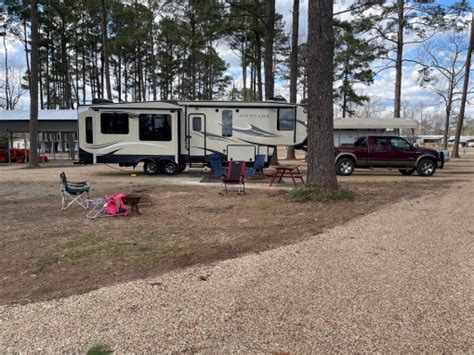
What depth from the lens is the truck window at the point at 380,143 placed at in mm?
14688

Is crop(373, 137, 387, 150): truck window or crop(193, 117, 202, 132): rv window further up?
crop(193, 117, 202, 132): rv window

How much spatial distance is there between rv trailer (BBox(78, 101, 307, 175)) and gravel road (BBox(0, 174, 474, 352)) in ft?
31.4

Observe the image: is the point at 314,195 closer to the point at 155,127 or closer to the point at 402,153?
the point at 155,127

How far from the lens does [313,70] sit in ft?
27.7

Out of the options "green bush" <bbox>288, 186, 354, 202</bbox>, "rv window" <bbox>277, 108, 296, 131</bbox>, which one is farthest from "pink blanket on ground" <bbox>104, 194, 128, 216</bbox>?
"rv window" <bbox>277, 108, 296, 131</bbox>

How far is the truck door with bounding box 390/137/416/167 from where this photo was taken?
1462cm

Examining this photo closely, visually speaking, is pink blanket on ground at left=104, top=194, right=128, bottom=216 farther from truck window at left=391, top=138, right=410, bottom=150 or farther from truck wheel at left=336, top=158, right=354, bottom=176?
truck window at left=391, top=138, right=410, bottom=150

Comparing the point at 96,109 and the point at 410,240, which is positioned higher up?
the point at 96,109

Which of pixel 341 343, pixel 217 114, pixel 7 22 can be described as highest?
pixel 7 22

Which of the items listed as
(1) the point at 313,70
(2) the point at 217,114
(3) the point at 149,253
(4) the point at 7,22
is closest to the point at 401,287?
(3) the point at 149,253

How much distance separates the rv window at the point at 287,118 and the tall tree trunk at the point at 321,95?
5582mm

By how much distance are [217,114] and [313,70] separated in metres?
6.11

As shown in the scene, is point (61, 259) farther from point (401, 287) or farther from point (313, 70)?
point (313, 70)

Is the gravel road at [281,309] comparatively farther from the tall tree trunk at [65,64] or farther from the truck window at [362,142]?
the tall tree trunk at [65,64]
